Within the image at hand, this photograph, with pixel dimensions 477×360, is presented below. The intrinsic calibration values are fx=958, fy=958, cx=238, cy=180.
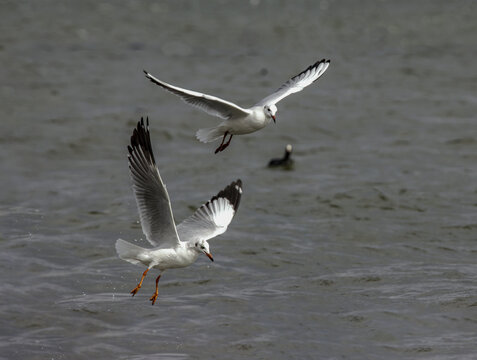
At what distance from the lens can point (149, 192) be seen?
9.04 meters

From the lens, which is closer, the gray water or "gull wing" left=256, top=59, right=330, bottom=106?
"gull wing" left=256, top=59, right=330, bottom=106

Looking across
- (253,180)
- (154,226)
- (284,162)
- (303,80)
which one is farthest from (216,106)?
(284,162)

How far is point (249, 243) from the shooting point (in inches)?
554

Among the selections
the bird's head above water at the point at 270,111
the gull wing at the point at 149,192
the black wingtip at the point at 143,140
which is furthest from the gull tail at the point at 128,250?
the bird's head above water at the point at 270,111

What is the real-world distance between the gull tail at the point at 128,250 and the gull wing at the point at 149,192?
0.24 metres

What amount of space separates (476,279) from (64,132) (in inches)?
375

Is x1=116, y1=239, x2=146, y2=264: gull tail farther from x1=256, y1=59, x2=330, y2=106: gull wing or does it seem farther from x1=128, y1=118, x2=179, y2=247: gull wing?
x1=256, y1=59, x2=330, y2=106: gull wing

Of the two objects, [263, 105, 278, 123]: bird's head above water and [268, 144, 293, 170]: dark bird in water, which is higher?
[263, 105, 278, 123]: bird's head above water

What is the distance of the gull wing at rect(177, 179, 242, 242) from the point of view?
975 cm

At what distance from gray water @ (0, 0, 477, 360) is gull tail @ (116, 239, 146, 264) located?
1424 mm

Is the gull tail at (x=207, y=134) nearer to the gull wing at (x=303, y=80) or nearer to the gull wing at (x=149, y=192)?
the gull wing at (x=149, y=192)

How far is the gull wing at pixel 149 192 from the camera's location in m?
8.75

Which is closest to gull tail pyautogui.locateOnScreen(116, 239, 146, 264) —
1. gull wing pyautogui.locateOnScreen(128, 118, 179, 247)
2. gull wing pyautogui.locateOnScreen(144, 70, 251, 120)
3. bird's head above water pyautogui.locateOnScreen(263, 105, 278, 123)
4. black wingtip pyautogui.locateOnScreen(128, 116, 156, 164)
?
gull wing pyautogui.locateOnScreen(128, 118, 179, 247)

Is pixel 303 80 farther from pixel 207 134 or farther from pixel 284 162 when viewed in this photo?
pixel 284 162
